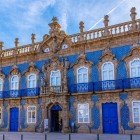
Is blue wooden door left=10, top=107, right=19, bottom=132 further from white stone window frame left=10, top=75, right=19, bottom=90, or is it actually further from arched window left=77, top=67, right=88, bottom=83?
arched window left=77, top=67, right=88, bottom=83

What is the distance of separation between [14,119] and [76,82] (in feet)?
26.7

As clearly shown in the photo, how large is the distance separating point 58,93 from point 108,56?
555cm

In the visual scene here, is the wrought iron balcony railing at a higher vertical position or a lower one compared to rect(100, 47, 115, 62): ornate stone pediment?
lower

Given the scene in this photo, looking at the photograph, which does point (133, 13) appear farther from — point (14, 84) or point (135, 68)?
point (14, 84)

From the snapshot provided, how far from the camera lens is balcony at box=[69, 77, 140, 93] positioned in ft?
75.3

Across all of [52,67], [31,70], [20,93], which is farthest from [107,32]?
[20,93]

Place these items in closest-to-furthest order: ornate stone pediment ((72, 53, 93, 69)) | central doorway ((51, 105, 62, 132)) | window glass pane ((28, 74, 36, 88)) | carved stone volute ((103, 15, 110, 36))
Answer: carved stone volute ((103, 15, 110, 36))
ornate stone pediment ((72, 53, 93, 69))
central doorway ((51, 105, 62, 132))
window glass pane ((28, 74, 36, 88))

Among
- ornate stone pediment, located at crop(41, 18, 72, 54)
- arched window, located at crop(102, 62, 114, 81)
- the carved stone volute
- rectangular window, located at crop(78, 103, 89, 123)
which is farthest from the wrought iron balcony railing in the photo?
the carved stone volute

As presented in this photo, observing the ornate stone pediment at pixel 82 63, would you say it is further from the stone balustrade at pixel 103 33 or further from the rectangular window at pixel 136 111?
the rectangular window at pixel 136 111

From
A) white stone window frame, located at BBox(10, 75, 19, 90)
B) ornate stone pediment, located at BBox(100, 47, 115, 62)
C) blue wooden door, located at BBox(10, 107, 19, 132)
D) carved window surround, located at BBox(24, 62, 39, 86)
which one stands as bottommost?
blue wooden door, located at BBox(10, 107, 19, 132)

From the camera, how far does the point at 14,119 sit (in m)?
29.5

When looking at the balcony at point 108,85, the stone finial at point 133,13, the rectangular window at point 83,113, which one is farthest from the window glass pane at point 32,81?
the stone finial at point 133,13

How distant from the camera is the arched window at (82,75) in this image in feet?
84.6

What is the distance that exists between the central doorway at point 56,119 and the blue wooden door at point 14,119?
4.26 metres
